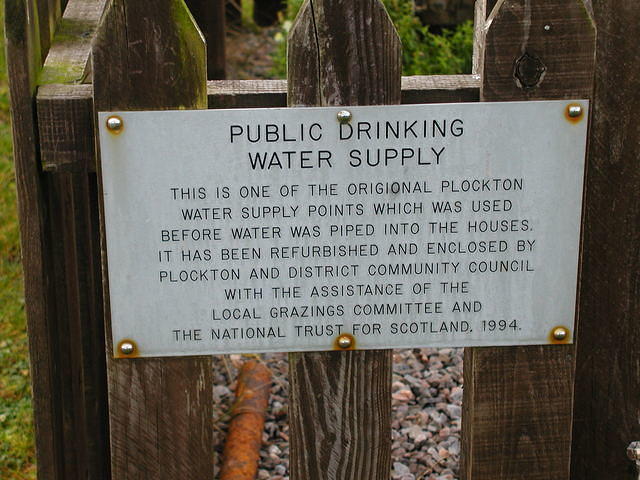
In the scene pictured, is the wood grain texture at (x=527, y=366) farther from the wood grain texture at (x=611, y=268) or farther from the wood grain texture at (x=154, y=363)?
the wood grain texture at (x=154, y=363)

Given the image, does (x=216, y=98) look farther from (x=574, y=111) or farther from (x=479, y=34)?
(x=574, y=111)

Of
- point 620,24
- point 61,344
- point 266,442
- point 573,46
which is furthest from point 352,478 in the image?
point 266,442

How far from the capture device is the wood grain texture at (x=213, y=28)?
3779 millimetres

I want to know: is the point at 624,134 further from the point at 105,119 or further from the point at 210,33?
the point at 210,33

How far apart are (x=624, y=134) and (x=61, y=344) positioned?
1393mm

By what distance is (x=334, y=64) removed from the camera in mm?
1783

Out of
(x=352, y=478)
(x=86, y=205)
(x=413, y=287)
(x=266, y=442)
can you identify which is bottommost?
(x=266, y=442)

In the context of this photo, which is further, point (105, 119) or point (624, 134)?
point (624, 134)

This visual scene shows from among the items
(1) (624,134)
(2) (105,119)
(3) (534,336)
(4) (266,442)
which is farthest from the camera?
(4) (266,442)

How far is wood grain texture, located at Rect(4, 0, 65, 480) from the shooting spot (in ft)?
6.00

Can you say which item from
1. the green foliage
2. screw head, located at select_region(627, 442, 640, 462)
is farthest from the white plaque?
the green foliage

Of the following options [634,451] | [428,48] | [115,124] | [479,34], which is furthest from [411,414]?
[428,48]

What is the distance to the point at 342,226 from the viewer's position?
184 cm

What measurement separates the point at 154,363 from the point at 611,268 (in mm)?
1089
